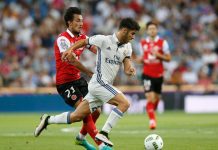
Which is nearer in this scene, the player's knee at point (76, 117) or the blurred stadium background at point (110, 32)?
the player's knee at point (76, 117)

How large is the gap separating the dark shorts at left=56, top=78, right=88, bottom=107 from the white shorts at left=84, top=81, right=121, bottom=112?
72 cm

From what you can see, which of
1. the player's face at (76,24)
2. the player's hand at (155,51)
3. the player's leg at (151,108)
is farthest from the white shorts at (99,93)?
the player's hand at (155,51)

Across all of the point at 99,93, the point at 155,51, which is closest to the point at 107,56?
the point at 99,93

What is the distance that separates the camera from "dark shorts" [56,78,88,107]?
12.0 m

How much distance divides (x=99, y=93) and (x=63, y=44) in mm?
1342

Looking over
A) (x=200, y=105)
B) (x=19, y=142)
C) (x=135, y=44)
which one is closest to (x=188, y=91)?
(x=200, y=105)

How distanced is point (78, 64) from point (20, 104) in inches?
562

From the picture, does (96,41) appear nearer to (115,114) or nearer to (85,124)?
(115,114)

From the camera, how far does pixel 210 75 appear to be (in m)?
26.5

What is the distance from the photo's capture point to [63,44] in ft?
39.5

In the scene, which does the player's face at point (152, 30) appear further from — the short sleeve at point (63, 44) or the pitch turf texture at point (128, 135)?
the short sleeve at point (63, 44)

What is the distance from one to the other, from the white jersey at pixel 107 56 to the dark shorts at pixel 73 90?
0.90m

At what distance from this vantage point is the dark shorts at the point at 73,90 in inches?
474

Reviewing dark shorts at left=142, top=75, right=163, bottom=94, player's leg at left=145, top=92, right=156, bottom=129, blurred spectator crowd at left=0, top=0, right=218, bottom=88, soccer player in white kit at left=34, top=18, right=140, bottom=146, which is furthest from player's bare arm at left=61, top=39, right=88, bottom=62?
blurred spectator crowd at left=0, top=0, right=218, bottom=88
